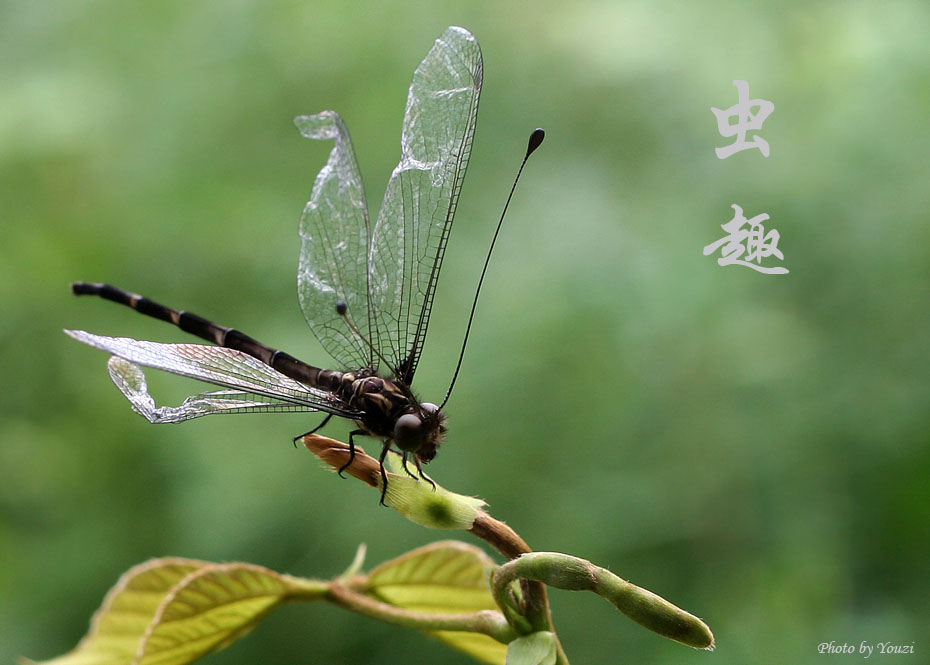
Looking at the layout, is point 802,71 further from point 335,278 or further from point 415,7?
point 335,278

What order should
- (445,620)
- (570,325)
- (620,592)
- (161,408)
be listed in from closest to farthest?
(620,592) < (445,620) < (161,408) < (570,325)

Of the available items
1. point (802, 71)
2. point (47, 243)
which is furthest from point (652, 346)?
point (47, 243)

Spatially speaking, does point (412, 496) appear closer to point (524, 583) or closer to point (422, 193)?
point (524, 583)

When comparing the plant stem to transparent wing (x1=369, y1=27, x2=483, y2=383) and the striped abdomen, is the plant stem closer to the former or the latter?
transparent wing (x1=369, y1=27, x2=483, y2=383)

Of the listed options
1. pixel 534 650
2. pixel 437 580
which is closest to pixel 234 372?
pixel 437 580

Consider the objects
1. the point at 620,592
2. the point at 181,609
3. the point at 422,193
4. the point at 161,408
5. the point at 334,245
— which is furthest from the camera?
the point at 334,245

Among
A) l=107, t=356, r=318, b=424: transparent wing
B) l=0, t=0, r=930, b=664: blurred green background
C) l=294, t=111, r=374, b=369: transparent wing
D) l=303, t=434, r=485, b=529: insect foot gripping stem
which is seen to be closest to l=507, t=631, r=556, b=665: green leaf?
l=303, t=434, r=485, b=529: insect foot gripping stem
